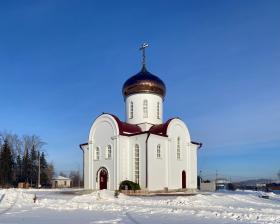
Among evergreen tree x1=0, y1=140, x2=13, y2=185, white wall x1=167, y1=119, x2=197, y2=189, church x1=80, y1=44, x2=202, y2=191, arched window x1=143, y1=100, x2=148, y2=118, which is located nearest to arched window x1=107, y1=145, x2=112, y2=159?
church x1=80, y1=44, x2=202, y2=191

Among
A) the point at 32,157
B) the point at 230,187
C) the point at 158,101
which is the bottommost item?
the point at 230,187

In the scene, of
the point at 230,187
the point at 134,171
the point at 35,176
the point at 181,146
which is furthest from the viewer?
the point at 35,176

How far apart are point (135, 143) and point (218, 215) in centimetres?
1823

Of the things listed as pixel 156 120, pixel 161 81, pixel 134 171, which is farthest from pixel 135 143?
pixel 161 81

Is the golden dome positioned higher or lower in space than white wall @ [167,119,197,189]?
higher

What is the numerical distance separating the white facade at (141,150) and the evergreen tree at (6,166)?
2558 cm

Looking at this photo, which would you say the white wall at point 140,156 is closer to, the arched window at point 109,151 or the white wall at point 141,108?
the arched window at point 109,151

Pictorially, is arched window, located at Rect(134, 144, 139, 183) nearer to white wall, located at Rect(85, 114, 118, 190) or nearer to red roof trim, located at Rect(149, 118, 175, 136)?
white wall, located at Rect(85, 114, 118, 190)

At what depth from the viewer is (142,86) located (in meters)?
34.6

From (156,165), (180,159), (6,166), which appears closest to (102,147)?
(156,165)

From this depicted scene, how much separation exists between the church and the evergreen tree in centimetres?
2511

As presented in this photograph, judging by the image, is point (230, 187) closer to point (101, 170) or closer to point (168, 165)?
point (168, 165)

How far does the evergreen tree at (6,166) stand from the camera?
5509 centimetres

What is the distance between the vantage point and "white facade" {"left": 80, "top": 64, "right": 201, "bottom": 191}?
30.8 m
